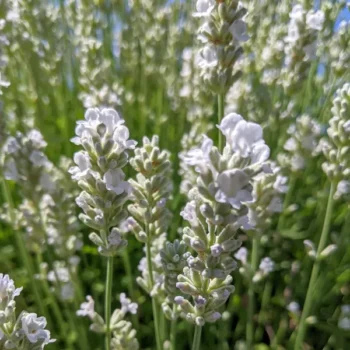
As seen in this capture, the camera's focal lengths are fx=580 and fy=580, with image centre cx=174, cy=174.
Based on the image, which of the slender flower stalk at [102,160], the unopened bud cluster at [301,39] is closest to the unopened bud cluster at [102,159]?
the slender flower stalk at [102,160]

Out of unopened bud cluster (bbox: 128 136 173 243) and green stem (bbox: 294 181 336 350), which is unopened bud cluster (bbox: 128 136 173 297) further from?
green stem (bbox: 294 181 336 350)

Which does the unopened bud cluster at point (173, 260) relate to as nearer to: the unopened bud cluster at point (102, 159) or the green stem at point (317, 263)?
the unopened bud cluster at point (102, 159)

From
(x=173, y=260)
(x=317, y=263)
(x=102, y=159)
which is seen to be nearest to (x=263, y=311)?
(x=317, y=263)

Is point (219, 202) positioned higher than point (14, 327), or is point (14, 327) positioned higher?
point (219, 202)

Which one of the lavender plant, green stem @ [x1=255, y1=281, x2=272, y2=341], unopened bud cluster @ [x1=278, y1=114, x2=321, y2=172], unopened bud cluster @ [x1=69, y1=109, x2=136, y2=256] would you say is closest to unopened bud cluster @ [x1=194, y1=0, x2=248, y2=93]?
the lavender plant

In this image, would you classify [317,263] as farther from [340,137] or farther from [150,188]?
[150,188]
